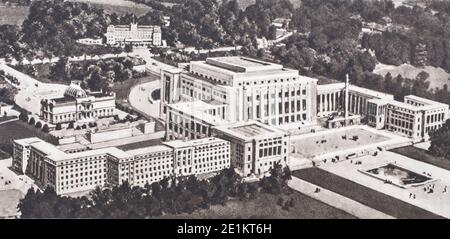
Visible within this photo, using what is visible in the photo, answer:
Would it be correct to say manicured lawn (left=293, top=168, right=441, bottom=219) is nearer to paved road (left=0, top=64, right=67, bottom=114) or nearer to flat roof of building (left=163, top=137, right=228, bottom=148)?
flat roof of building (left=163, top=137, right=228, bottom=148)

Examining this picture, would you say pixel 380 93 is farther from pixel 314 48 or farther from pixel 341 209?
pixel 341 209

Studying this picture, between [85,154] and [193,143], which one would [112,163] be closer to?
[85,154]

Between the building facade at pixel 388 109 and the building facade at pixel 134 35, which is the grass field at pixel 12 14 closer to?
the building facade at pixel 134 35

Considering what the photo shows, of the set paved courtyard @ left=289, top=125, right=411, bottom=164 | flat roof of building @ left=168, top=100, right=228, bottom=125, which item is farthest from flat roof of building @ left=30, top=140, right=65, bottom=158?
paved courtyard @ left=289, top=125, right=411, bottom=164

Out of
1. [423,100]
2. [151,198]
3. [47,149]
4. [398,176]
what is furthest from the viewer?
[423,100]

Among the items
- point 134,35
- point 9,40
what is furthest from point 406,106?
point 9,40
